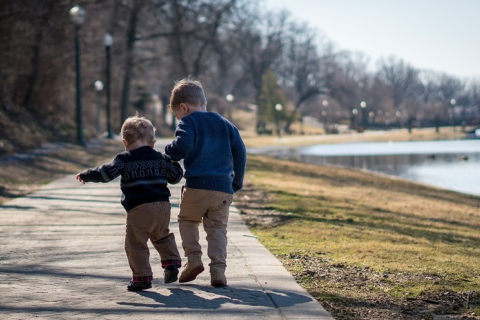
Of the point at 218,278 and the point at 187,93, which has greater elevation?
the point at 187,93

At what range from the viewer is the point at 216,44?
143 feet

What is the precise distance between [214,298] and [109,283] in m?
1.04

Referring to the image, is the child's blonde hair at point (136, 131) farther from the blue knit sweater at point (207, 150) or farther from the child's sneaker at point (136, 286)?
the child's sneaker at point (136, 286)

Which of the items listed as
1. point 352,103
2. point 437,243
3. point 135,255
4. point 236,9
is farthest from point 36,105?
point 352,103

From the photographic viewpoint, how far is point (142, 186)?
5.85m

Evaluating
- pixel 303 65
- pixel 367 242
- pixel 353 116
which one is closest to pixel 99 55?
pixel 367 242

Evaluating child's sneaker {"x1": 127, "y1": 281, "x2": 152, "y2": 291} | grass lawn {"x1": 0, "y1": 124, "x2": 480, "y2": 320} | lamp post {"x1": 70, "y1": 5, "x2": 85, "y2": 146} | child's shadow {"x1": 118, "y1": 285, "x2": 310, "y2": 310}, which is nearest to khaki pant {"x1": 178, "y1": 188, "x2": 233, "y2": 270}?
child's shadow {"x1": 118, "y1": 285, "x2": 310, "y2": 310}

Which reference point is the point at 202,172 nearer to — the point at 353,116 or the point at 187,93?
the point at 187,93

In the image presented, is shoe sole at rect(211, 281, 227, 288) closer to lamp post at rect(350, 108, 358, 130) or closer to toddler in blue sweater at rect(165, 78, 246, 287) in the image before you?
toddler in blue sweater at rect(165, 78, 246, 287)

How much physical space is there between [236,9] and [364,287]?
36.8 meters

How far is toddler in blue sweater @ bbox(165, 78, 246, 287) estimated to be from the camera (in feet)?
19.2

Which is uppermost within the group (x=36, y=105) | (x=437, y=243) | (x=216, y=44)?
(x=216, y=44)

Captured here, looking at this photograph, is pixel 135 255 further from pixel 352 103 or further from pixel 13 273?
pixel 352 103

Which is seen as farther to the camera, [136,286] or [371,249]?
[371,249]
